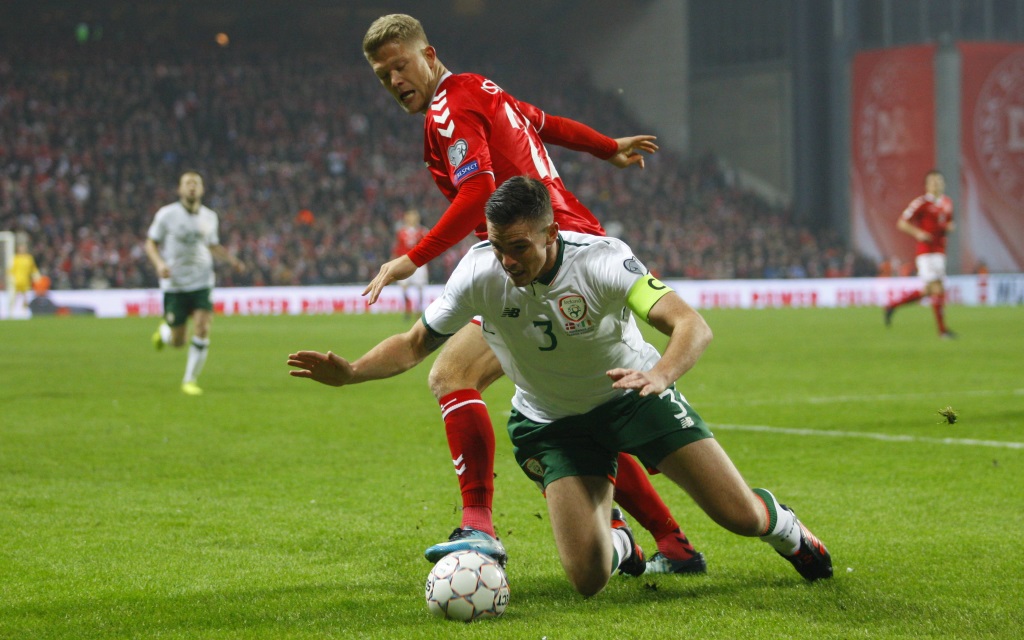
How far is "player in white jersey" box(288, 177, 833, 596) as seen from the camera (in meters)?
4.05

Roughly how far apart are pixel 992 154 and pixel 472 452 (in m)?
36.7

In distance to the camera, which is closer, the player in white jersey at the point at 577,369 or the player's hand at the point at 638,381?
the player's hand at the point at 638,381

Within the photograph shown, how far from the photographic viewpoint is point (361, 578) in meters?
4.62

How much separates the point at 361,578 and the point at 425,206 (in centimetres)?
3240

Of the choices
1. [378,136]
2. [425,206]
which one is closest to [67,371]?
[425,206]

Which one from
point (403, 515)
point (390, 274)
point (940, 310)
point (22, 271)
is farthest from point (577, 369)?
point (22, 271)

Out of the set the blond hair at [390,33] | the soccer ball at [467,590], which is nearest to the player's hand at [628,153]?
the blond hair at [390,33]

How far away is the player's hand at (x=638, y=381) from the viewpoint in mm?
3461

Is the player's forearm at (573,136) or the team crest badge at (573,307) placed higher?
the player's forearm at (573,136)

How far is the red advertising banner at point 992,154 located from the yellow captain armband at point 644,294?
1442 inches

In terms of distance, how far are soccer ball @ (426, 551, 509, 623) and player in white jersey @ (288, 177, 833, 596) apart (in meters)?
0.25

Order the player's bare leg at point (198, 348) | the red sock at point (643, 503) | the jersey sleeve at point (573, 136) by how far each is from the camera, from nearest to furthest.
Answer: the red sock at point (643, 503) → the jersey sleeve at point (573, 136) → the player's bare leg at point (198, 348)

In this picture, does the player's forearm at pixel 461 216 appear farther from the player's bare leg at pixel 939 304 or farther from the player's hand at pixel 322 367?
the player's bare leg at pixel 939 304

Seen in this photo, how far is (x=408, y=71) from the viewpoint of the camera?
5.00 meters
